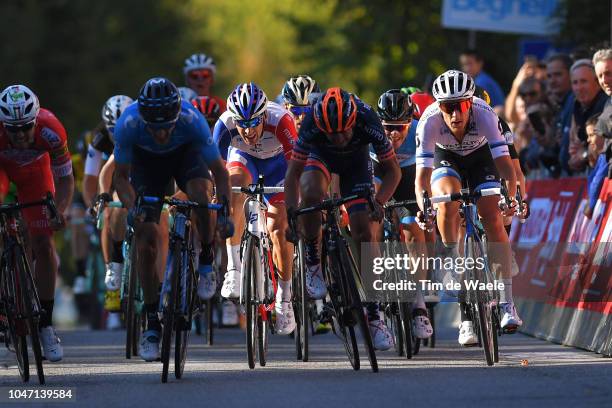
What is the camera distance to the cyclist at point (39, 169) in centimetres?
1319

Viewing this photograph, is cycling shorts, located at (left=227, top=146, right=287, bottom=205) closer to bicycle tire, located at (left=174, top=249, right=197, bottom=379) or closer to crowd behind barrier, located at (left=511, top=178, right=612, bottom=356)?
crowd behind barrier, located at (left=511, top=178, right=612, bottom=356)

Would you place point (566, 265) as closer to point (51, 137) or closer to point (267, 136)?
point (267, 136)

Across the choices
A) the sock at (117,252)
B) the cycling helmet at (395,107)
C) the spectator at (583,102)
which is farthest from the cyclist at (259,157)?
the spectator at (583,102)

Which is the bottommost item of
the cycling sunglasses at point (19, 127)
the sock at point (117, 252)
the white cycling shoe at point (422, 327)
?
the white cycling shoe at point (422, 327)

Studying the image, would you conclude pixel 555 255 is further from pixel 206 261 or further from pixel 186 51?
pixel 186 51

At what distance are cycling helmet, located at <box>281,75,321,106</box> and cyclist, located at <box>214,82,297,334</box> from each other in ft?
3.87

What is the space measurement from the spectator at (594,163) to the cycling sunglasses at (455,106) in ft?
6.83

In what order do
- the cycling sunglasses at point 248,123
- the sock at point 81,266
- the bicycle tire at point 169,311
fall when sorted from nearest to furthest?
1. the bicycle tire at point 169,311
2. the cycling sunglasses at point 248,123
3. the sock at point 81,266

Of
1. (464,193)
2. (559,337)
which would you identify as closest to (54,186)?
(464,193)

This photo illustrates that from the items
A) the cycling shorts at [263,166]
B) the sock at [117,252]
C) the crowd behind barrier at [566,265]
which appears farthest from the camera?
the sock at [117,252]

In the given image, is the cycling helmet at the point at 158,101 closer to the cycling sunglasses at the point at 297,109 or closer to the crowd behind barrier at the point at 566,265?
the crowd behind barrier at the point at 566,265

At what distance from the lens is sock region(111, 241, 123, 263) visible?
16.9 m

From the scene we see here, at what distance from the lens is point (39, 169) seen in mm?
13891

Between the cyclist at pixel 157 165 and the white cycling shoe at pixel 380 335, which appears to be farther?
the white cycling shoe at pixel 380 335
